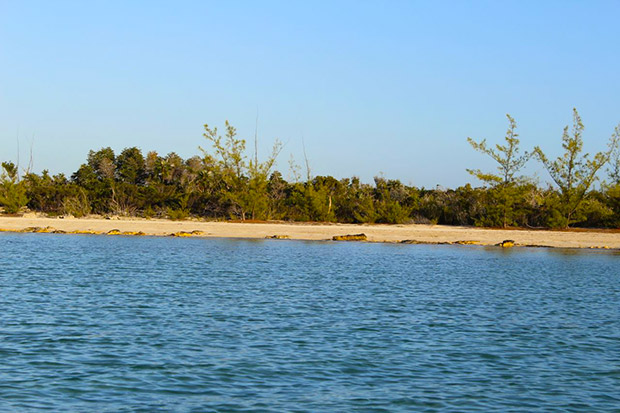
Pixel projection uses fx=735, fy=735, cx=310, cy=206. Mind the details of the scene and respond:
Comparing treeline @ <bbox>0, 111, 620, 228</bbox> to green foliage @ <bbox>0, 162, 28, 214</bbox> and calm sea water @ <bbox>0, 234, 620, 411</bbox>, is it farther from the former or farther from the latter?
calm sea water @ <bbox>0, 234, 620, 411</bbox>

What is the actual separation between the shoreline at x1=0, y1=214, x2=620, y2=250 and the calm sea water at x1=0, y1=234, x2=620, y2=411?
1503cm

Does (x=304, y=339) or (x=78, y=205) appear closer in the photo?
(x=304, y=339)

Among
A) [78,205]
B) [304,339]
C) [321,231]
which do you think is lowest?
[304,339]

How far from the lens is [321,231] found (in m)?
45.6

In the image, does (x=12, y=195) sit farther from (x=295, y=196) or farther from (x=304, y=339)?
(x=304, y=339)

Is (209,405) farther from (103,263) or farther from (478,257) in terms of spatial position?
(478,257)

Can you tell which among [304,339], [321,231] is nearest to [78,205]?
[321,231]

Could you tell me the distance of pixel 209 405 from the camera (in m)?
8.98

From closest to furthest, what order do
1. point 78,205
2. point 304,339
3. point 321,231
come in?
point 304,339 → point 321,231 → point 78,205

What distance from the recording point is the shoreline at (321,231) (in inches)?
1646

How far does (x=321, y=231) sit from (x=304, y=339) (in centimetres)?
3253

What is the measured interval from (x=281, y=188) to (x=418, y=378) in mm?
49285

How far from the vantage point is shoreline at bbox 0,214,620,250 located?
137 ft

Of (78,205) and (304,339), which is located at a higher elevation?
(78,205)
